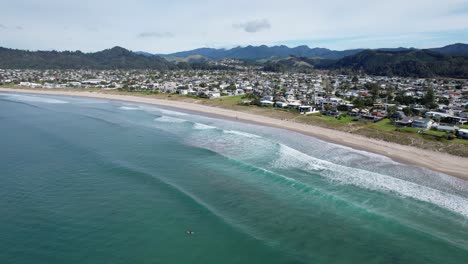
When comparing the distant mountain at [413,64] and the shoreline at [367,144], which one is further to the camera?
the distant mountain at [413,64]

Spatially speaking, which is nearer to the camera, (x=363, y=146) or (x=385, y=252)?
(x=385, y=252)

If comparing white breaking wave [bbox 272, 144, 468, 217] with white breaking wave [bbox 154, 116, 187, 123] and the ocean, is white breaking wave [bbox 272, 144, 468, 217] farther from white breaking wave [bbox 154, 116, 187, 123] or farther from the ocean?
white breaking wave [bbox 154, 116, 187, 123]

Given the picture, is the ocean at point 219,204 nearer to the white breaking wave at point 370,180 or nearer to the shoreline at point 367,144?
the white breaking wave at point 370,180

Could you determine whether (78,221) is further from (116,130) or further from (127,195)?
(116,130)

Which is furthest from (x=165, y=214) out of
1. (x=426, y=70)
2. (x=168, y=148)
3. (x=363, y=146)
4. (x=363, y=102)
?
(x=426, y=70)

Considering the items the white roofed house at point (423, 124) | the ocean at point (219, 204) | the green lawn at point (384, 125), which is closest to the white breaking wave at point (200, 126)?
the ocean at point (219, 204)
